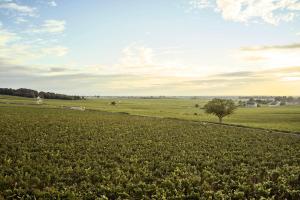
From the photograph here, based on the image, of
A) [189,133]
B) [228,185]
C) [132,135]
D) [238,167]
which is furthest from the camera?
[189,133]

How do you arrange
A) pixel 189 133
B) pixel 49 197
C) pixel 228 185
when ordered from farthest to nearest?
pixel 189 133 → pixel 228 185 → pixel 49 197

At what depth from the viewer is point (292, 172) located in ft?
92.4

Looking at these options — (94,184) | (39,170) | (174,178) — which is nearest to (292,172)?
(174,178)

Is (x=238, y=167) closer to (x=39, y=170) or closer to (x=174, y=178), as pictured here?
(x=174, y=178)

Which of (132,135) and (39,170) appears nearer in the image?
(39,170)

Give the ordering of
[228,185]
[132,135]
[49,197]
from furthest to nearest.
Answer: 1. [132,135]
2. [228,185]
3. [49,197]

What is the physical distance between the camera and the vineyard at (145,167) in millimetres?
23359

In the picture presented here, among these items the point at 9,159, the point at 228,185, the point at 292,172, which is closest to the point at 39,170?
the point at 9,159

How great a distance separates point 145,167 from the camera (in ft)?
97.2

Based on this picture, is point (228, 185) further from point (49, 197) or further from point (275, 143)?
point (275, 143)

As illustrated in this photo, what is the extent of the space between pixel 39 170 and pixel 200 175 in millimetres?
13501

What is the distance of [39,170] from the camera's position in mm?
28469

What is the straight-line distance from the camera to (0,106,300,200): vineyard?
920 inches

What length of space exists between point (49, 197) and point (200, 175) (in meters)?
12.2
